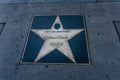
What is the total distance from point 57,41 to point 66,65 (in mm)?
626

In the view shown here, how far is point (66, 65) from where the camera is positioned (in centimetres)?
326

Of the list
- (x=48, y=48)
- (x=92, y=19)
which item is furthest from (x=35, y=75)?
(x=92, y=19)

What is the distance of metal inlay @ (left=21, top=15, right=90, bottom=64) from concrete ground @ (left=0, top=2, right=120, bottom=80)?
123 millimetres

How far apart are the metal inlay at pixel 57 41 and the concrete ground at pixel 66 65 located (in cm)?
12

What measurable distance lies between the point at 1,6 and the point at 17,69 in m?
2.07

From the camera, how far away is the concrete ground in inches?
123

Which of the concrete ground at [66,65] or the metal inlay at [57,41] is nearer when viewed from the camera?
the concrete ground at [66,65]

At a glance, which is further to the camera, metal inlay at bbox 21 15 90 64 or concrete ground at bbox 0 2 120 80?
metal inlay at bbox 21 15 90 64

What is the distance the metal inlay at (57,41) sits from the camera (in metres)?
3.38

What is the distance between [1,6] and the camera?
4.54 metres

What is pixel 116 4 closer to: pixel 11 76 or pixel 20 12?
pixel 20 12

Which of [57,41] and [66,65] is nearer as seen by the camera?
[66,65]

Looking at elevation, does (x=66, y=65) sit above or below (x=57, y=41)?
below

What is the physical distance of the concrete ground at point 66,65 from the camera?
313 cm
